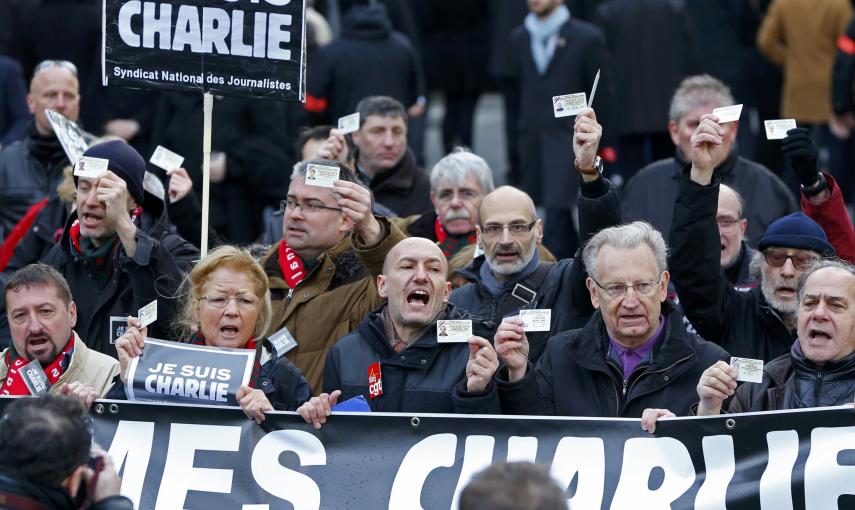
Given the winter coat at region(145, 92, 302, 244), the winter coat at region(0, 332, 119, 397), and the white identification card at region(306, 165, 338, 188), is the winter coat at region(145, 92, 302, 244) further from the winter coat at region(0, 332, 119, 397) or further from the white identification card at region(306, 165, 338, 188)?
the winter coat at region(0, 332, 119, 397)

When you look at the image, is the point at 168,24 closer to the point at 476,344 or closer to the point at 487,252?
the point at 487,252

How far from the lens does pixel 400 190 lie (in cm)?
1114

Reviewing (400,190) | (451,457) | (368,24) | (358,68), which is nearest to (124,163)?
(400,190)

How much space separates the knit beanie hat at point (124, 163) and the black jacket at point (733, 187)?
124 inches

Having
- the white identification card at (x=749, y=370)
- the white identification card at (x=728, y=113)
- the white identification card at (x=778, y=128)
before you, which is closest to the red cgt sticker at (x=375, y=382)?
the white identification card at (x=749, y=370)

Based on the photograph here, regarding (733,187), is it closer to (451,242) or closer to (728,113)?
(451,242)

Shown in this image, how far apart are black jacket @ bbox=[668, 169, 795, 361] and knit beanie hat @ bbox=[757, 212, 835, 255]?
29cm

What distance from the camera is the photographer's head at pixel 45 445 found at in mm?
5379

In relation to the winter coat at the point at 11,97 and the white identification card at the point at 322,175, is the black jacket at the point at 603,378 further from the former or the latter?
the winter coat at the point at 11,97

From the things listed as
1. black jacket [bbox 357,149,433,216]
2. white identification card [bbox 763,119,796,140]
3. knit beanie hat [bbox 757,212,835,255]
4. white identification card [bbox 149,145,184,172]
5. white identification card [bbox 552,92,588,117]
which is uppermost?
white identification card [bbox 552,92,588,117]

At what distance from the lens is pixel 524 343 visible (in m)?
7.05

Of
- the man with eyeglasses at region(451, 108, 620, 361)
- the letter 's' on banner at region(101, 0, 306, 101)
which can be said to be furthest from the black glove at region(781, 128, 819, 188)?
the letter 's' on banner at region(101, 0, 306, 101)

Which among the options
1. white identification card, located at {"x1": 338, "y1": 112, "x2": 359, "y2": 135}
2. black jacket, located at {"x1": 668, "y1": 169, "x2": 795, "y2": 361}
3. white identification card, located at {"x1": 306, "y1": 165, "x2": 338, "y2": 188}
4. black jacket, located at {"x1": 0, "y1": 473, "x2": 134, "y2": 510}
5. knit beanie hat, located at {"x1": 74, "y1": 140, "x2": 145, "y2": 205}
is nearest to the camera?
black jacket, located at {"x1": 0, "y1": 473, "x2": 134, "y2": 510}

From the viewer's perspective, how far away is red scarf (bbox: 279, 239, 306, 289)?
343 inches
